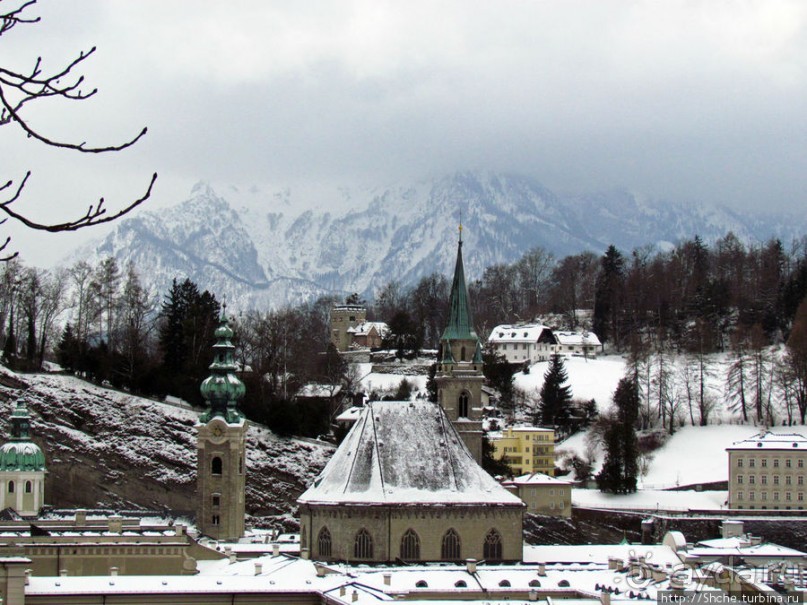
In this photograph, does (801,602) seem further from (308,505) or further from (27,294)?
(27,294)

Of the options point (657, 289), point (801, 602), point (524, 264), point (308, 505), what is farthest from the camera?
point (524, 264)

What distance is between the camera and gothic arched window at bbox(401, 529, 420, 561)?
61.1 m

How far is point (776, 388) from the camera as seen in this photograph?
109 metres

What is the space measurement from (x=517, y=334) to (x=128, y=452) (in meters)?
53.7

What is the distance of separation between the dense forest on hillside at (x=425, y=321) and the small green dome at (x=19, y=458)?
18.1 metres

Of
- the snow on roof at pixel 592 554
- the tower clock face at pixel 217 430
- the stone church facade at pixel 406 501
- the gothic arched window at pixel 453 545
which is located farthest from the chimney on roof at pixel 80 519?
the snow on roof at pixel 592 554

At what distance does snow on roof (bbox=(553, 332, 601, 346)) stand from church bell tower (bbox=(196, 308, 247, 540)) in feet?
203

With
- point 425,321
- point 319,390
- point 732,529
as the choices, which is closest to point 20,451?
point 319,390

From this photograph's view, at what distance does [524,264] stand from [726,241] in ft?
79.5

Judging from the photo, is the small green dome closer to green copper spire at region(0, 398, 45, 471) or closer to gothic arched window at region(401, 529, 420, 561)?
green copper spire at region(0, 398, 45, 471)

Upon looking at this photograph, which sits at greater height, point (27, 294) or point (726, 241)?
point (726, 241)

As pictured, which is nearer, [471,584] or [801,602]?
[801,602]

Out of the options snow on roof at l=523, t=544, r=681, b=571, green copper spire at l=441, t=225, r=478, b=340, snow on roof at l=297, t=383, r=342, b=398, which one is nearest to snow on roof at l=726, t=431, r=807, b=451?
snow on roof at l=523, t=544, r=681, b=571

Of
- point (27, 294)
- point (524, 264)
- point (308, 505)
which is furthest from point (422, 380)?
point (308, 505)
